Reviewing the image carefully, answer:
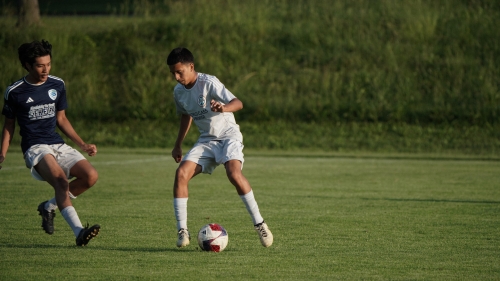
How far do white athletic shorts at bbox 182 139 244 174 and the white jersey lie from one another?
3.4 inches

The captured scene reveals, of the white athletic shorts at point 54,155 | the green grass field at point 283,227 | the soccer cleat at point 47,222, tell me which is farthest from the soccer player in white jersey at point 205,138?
the soccer cleat at point 47,222

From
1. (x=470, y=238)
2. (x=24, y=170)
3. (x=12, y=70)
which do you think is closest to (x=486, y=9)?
(x=12, y=70)

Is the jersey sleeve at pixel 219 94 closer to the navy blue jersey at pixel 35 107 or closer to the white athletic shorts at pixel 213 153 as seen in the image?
the white athletic shorts at pixel 213 153

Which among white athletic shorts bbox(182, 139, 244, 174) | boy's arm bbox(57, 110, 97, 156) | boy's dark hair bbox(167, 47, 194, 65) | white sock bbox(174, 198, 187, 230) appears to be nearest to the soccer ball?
white sock bbox(174, 198, 187, 230)

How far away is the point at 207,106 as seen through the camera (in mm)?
7773

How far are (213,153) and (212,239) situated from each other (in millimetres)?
952

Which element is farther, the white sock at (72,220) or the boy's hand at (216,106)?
the white sock at (72,220)

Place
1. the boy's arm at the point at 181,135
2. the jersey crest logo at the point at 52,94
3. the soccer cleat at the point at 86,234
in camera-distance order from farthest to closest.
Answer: the boy's arm at the point at 181,135 → the jersey crest logo at the point at 52,94 → the soccer cleat at the point at 86,234

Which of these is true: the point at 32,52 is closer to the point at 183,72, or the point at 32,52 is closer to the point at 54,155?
the point at 54,155

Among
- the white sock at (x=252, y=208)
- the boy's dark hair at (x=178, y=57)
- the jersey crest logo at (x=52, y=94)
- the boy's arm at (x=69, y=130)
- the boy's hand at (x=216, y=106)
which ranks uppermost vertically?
the boy's dark hair at (x=178, y=57)

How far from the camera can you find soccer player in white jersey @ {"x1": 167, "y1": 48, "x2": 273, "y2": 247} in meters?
7.47

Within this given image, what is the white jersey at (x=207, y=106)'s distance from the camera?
25.4ft

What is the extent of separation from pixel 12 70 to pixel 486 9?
679 inches

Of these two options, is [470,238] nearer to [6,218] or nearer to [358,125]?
[6,218]
